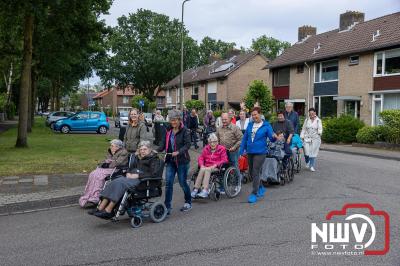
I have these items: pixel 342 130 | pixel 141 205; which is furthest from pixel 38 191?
pixel 342 130

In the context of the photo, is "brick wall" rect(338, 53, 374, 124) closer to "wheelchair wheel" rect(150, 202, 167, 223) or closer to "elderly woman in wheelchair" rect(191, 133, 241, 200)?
"elderly woman in wheelchair" rect(191, 133, 241, 200)

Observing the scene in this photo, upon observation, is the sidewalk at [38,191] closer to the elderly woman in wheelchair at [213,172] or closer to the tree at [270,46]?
the elderly woman in wheelchair at [213,172]

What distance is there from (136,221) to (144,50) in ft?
202

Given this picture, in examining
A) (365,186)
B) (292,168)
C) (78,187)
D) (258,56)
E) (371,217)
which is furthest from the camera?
(258,56)

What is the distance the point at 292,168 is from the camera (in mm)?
11211

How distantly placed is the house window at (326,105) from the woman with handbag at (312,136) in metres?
19.5

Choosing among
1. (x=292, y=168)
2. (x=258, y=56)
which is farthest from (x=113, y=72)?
(x=292, y=168)

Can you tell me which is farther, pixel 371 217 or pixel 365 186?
pixel 365 186

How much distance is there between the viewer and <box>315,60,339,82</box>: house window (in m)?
32.3

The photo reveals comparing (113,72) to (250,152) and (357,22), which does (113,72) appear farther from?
(250,152)

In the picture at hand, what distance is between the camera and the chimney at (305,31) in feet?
143

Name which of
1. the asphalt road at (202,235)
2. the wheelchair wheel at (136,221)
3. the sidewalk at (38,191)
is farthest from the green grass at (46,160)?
the wheelchair wheel at (136,221)

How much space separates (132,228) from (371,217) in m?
3.84

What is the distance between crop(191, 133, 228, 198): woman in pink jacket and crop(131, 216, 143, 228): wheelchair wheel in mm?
1859
